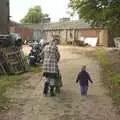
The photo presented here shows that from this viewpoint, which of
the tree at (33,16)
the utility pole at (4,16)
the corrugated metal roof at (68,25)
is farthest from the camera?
the tree at (33,16)

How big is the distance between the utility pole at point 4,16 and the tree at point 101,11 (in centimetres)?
1038

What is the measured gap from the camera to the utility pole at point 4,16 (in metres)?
22.8

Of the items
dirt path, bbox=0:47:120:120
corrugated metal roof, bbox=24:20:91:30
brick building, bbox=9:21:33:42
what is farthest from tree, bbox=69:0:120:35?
brick building, bbox=9:21:33:42

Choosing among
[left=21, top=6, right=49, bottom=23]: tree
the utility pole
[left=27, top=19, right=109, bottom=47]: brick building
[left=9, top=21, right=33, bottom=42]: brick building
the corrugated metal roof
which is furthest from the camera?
[left=21, top=6, right=49, bottom=23]: tree

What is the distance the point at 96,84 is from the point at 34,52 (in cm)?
899

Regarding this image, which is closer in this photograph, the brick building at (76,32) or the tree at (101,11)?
the tree at (101,11)

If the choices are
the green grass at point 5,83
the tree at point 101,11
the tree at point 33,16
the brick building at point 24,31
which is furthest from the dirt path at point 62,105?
the tree at point 33,16

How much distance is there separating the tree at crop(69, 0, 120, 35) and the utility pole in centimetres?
1038

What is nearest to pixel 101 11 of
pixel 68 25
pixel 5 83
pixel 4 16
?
pixel 4 16

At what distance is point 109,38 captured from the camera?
6950 cm

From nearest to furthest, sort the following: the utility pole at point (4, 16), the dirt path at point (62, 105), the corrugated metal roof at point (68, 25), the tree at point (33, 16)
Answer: the dirt path at point (62, 105)
the utility pole at point (4, 16)
the corrugated metal roof at point (68, 25)
the tree at point (33, 16)

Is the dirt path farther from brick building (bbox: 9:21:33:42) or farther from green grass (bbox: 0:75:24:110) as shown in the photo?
brick building (bbox: 9:21:33:42)

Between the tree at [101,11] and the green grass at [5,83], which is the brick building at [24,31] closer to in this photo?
the tree at [101,11]

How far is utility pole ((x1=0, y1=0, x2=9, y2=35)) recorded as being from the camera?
22778mm
